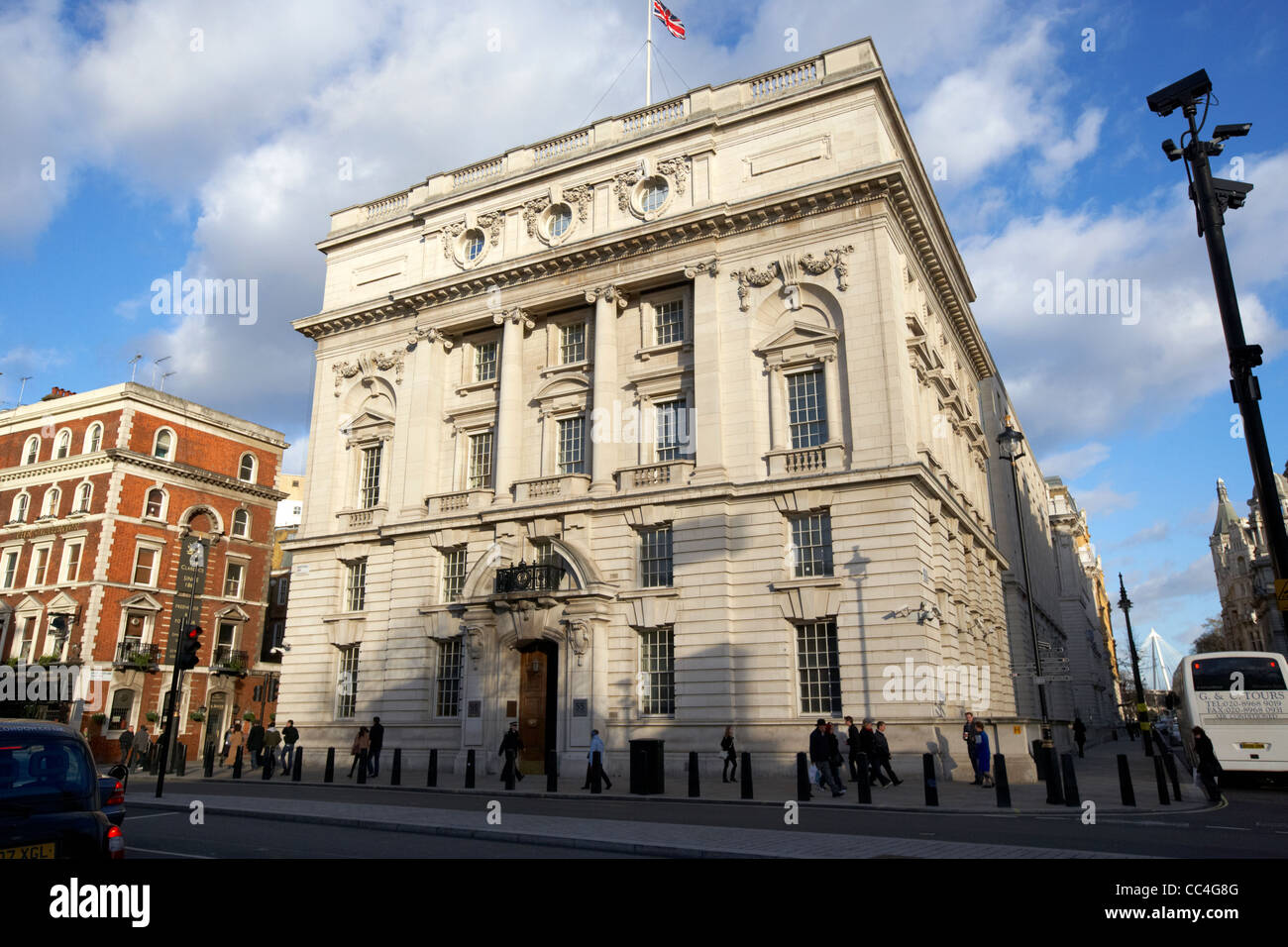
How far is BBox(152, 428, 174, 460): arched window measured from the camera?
47.7 m

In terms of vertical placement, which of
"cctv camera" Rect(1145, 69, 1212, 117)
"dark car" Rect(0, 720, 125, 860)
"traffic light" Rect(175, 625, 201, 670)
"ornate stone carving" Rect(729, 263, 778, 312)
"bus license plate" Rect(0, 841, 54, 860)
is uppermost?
"ornate stone carving" Rect(729, 263, 778, 312)

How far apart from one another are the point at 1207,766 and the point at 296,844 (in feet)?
57.0

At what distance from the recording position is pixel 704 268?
2936 centimetres

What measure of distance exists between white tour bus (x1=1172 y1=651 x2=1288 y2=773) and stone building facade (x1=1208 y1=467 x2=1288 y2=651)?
74.1 meters

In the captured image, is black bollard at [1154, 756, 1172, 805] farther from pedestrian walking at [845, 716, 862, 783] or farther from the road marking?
the road marking

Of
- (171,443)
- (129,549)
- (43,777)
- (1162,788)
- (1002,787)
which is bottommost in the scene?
(1162,788)

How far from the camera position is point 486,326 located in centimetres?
3391

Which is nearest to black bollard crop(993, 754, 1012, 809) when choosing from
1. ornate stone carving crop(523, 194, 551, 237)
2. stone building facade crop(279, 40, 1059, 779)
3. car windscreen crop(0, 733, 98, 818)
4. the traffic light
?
stone building facade crop(279, 40, 1059, 779)

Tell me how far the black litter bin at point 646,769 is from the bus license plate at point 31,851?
Answer: 15.2 m

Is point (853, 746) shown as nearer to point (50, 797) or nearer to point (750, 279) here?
point (750, 279)

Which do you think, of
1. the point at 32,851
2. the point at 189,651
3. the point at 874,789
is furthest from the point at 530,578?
the point at 32,851
